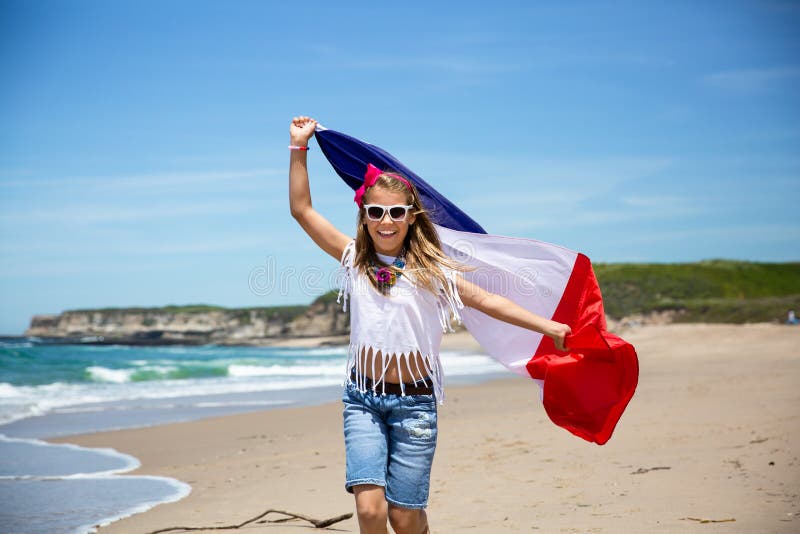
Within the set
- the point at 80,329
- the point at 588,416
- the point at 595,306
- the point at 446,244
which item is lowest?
the point at 80,329

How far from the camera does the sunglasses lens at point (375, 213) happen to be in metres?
3.69

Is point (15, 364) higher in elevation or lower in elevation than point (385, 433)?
lower

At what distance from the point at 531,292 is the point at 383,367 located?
4.07 feet


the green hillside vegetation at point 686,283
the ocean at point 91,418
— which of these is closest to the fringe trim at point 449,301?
the ocean at point 91,418

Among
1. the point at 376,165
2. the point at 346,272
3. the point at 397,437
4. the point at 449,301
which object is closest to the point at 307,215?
the point at 346,272

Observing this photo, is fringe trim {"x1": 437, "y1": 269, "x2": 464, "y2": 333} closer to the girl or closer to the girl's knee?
the girl

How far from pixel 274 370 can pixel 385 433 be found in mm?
30446

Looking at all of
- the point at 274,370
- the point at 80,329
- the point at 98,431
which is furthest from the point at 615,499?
the point at 80,329

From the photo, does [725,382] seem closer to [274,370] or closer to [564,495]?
[564,495]

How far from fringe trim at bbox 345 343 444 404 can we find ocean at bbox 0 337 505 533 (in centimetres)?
311

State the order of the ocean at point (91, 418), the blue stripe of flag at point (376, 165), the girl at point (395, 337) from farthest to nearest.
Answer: the ocean at point (91, 418)
the blue stripe of flag at point (376, 165)
the girl at point (395, 337)

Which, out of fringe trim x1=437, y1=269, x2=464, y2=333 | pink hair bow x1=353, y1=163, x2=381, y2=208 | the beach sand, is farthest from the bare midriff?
the beach sand

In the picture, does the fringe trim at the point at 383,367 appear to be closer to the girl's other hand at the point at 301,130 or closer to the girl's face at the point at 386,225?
the girl's face at the point at 386,225

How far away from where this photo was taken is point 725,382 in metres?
13.9
